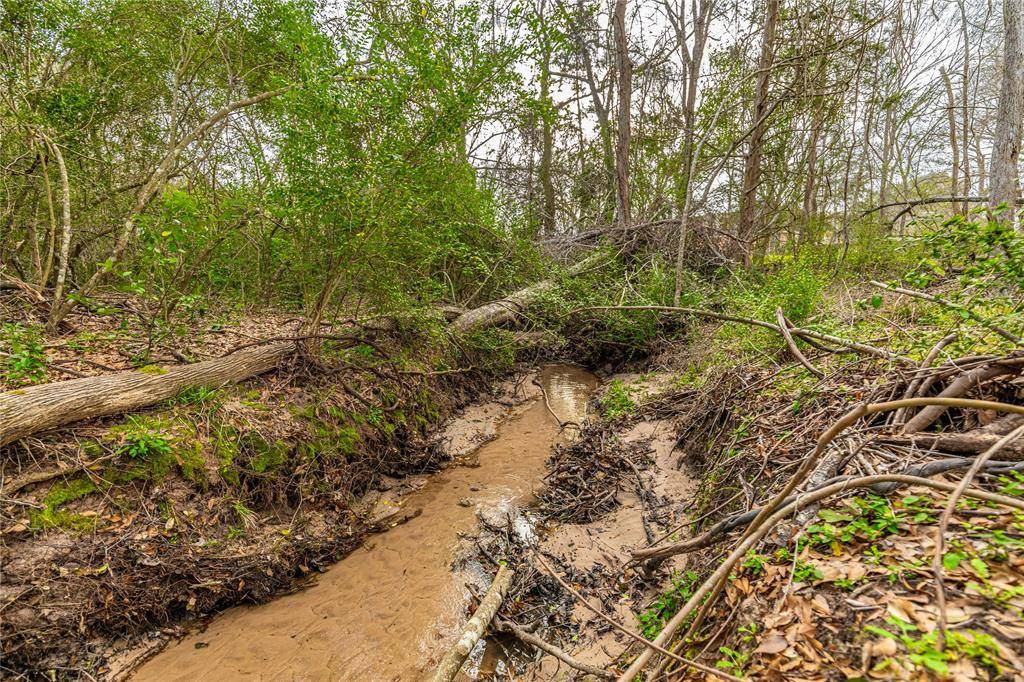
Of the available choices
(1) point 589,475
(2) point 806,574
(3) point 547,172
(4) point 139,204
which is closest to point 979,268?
(2) point 806,574

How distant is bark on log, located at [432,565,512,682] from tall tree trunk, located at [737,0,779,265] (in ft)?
22.2

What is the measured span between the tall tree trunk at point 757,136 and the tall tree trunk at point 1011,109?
216cm

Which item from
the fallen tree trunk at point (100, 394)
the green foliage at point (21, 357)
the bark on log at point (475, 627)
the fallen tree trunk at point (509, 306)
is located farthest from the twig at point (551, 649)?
the fallen tree trunk at point (509, 306)

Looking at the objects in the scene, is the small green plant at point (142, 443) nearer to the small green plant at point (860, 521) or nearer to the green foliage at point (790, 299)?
the small green plant at point (860, 521)

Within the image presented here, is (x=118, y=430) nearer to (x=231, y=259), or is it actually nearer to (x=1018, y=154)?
(x=231, y=259)

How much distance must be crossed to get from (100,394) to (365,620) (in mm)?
2837

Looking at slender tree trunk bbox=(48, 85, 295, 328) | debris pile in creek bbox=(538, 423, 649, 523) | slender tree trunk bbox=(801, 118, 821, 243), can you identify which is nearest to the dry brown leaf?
debris pile in creek bbox=(538, 423, 649, 523)

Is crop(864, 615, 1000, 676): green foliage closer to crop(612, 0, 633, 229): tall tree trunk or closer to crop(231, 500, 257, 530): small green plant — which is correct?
crop(231, 500, 257, 530): small green plant

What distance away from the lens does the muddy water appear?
9.25 feet

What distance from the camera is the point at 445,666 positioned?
2.49 meters

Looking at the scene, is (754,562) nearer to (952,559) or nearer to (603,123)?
(952,559)

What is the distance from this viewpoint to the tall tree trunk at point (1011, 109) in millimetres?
4168

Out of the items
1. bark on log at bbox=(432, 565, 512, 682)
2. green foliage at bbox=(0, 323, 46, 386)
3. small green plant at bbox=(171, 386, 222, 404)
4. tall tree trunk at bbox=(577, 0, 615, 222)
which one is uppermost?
tall tree trunk at bbox=(577, 0, 615, 222)

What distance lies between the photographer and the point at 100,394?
10.7 feet
